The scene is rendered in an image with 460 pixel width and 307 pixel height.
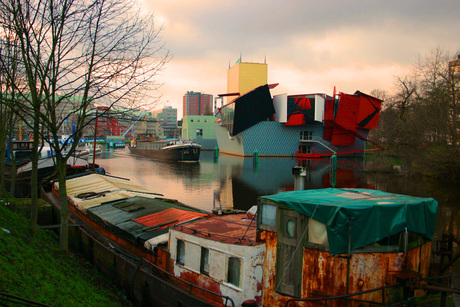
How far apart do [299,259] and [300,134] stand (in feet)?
268

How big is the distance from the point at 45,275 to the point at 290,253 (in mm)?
6460

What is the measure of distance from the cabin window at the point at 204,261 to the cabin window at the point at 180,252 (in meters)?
0.91

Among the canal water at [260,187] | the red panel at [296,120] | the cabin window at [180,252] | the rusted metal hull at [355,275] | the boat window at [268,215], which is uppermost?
the red panel at [296,120]

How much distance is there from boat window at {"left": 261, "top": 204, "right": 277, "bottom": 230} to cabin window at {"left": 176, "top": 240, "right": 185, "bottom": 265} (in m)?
3.11

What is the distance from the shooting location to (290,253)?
779cm

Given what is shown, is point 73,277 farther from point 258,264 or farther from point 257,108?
point 257,108

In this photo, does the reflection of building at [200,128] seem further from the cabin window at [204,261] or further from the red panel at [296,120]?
the cabin window at [204,261]

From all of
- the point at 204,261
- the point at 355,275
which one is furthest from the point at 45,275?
the point at 355,275

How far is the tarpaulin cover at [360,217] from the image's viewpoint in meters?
7.12

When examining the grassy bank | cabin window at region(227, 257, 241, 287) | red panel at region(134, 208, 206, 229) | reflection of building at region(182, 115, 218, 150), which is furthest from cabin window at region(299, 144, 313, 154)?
cabin window at region(227, 257, 241, 287)

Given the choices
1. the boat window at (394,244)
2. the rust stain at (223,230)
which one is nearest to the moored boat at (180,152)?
the rust stain at (223,230)

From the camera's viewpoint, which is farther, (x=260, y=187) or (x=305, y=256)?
(x=260, y=187)

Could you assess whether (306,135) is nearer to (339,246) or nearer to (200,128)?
(200,128)

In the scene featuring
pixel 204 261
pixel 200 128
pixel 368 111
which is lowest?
pixel 204 261
